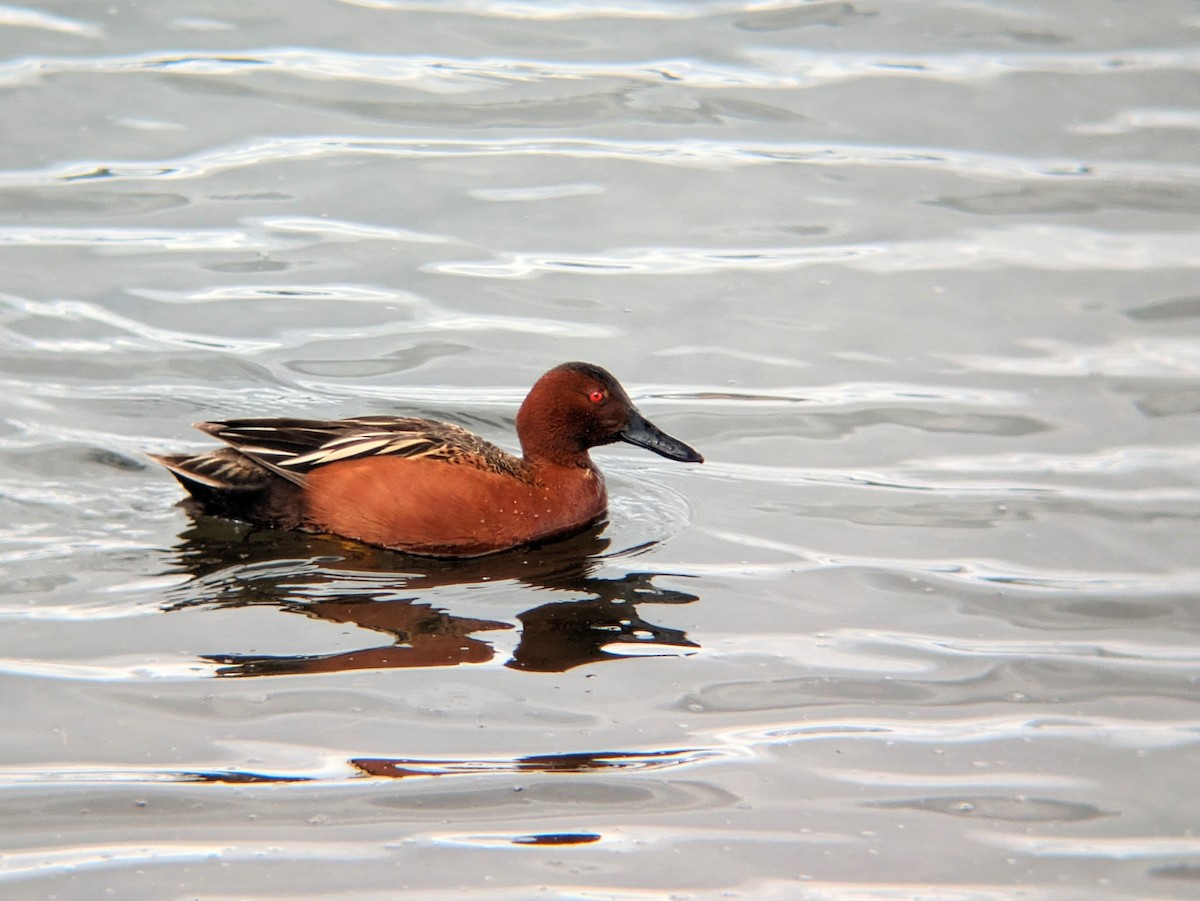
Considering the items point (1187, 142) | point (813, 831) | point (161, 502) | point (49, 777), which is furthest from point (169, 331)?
point (1187, 142)

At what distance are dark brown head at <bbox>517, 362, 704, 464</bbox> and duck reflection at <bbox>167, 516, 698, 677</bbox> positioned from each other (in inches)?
19.4

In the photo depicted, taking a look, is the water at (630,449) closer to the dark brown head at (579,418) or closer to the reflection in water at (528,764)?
the reflection in water at (528,764)

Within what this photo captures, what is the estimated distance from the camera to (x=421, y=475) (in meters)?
7.97

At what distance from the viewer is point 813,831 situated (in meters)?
5.44

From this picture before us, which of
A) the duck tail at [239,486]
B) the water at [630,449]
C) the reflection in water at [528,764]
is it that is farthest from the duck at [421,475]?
the reflection in water at [528,764]

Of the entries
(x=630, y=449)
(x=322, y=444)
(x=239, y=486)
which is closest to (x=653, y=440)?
(x=630, y=449)

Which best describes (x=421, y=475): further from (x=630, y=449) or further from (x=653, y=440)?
(x=630, y=449)

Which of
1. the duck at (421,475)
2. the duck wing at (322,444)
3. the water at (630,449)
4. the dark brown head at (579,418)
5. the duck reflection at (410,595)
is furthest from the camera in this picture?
the dark brown head at (579,418)

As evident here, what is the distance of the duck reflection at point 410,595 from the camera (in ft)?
21.6

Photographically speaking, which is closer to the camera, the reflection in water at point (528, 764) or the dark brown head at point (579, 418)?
the reflection in water at point (528, 764)

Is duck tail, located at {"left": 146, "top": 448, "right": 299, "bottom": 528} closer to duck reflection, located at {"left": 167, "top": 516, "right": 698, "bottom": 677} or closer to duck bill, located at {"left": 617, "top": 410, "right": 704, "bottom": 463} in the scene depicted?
duck reflection, located at {"left": 167, "top": 516, "right": 698, "bottom": 677}

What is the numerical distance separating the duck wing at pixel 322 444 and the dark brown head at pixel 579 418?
0.30 m

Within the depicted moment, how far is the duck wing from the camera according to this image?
8.04 meters

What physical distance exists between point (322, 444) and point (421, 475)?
53cm
